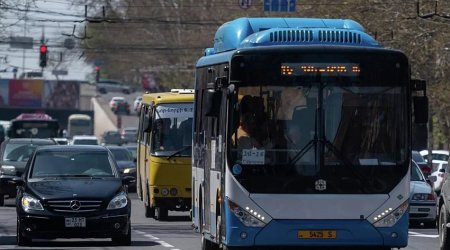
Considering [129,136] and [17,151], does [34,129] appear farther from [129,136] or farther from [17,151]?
[129,136]

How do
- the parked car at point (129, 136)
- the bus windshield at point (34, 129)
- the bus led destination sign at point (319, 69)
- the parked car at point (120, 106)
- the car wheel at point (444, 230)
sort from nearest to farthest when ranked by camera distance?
the bus led destination sign at point (319, 69) < the car wheel at point (444, 230) < the bus windshield at point (34, 129) < the parked car at point (129, 136) < the parked car at point (120, 106)

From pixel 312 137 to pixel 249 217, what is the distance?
1173 millimetres

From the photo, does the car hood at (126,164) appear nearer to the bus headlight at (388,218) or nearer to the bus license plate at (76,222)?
the bus license plate at (76,222)

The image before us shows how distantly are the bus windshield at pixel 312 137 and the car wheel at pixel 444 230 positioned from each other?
5.09 m

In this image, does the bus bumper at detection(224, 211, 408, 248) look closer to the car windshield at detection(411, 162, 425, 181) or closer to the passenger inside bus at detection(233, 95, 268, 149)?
the passenger inside bus at detection(233, 95, 268, 149)

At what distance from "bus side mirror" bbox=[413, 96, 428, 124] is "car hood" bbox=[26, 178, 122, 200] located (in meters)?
6.18

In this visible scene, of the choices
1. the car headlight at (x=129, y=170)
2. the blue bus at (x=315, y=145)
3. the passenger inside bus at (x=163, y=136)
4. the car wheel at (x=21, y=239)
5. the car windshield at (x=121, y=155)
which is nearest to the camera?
the blue bus at (x=315, y=145)

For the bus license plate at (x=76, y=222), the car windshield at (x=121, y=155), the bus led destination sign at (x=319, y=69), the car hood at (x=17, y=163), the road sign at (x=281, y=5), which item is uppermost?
the road sign at (x=281, y=5)

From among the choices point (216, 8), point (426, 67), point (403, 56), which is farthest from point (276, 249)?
point (216, 8)

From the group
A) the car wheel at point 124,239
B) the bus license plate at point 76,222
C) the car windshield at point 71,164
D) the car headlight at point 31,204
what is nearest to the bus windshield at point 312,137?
the bus license plate at point 76,222

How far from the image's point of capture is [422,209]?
29.7 meters

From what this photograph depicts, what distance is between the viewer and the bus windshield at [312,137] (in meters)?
16.7

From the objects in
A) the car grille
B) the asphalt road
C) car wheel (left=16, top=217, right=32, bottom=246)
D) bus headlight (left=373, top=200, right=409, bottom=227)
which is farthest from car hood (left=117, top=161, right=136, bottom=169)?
bus headlight (left=373, top=200, right=409, bottom=227)

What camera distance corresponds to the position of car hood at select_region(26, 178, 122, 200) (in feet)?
69.7
